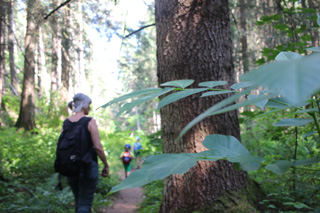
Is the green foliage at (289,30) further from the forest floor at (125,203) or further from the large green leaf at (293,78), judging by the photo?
the forest floor at (125,203)

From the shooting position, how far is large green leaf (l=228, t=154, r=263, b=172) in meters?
0.51

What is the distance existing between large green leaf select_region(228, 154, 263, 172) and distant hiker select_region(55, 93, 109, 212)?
3107mm

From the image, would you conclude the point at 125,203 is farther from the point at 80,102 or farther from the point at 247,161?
the point at 247,161

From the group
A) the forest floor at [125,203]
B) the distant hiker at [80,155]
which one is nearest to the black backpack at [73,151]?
the distant hiker at [80,155]

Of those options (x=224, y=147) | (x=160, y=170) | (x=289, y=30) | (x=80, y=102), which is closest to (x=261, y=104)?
(x=224, y=147)

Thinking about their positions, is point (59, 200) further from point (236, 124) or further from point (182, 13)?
point (182, 13)

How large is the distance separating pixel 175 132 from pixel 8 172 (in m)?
5.23

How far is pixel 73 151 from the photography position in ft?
11.0


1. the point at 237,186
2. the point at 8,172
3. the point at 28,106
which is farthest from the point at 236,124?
the point at 28,106

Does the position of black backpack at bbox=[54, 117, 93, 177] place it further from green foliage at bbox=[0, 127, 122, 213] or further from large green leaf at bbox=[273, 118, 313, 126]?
large green leaf at bbox=[273, 118, 313, 126]

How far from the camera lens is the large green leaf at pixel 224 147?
0.61 metres

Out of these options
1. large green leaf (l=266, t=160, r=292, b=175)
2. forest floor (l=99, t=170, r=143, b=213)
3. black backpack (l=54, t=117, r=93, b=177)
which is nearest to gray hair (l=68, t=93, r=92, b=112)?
black backpack (l=54, t=117, r=93, b=177)

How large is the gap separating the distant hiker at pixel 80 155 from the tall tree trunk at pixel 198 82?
1.39 meters

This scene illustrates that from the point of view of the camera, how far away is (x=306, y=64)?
0.95ft
